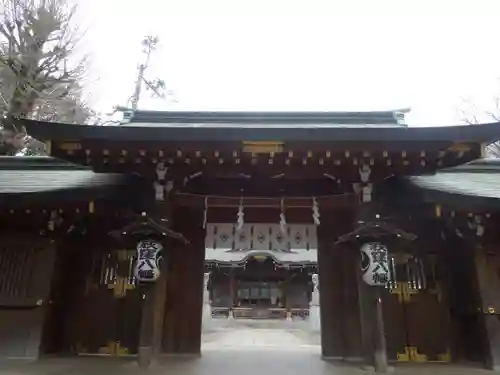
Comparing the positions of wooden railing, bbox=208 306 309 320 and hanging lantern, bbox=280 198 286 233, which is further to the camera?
wooden railing, bbox=208 306 309 320

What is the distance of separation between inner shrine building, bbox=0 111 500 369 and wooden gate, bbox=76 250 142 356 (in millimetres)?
24

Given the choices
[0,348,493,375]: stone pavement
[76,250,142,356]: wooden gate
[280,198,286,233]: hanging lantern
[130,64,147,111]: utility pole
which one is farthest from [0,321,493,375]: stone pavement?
[130,64,147,111]: utility pole

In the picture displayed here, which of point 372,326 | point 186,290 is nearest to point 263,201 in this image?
point 186,290

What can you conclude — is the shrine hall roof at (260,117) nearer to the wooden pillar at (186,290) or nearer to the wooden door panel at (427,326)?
the wooden pillar at (186,290)

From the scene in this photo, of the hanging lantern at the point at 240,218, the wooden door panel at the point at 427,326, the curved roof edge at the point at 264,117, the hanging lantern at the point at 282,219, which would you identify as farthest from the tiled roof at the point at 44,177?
the wooden door panel at the point at 427,326

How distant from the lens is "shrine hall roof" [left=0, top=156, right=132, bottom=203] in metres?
6.22

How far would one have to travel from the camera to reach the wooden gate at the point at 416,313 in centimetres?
678

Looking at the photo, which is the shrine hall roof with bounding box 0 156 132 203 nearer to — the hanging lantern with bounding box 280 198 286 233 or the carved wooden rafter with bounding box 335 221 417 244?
the hanging lantern with bounding box 280 198 286 233

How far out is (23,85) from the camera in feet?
43.6

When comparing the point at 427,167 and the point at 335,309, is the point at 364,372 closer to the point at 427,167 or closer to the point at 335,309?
the point at 335,309

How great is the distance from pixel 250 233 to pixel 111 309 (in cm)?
275

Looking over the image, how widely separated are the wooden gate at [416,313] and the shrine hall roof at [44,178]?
16.4ft

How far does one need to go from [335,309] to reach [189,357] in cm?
260

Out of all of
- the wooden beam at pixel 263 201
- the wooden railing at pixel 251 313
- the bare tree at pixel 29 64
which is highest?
the bare tree at pixel 29 64
